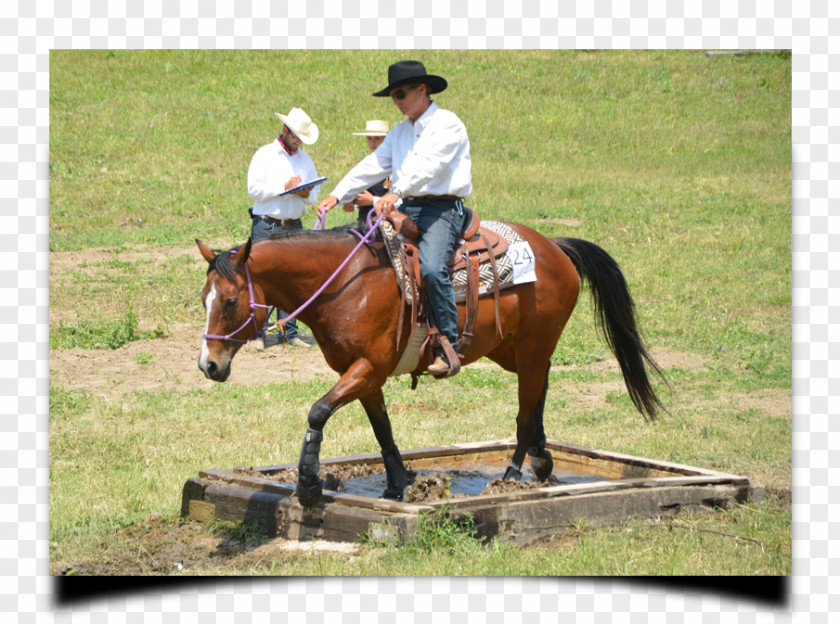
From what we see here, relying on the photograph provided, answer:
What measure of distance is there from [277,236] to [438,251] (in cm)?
109

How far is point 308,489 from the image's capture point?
6.32 meters

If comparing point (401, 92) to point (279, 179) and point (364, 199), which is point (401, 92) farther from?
point (279, 179)

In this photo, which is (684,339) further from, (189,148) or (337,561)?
(189,148)

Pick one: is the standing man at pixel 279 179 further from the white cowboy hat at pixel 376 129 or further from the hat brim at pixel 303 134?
the white cowboy hat at pixel 376 129

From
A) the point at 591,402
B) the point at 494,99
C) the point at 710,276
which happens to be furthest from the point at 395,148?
the point at 494,99

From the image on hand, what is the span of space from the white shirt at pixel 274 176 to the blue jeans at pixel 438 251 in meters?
4.71

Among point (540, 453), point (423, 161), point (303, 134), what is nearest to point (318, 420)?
point (423, 161)

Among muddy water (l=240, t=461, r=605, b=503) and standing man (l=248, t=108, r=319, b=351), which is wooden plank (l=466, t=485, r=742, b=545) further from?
standing man (l=248, t=108, r=319, b=351)

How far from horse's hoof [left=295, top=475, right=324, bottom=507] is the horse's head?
824 millimetres

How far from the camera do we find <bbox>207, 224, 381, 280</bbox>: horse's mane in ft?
20.2

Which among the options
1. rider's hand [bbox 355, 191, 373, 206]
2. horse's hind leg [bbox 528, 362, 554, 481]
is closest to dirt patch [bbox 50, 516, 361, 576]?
horse's hind leg [bbox 528, 362, 554, 481]

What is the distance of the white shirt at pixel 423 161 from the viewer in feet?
22.1

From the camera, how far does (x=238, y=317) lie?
6164mm

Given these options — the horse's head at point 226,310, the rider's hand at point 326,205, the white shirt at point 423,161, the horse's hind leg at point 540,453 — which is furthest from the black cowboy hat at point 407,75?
the horse's hind leg at point 540,453
